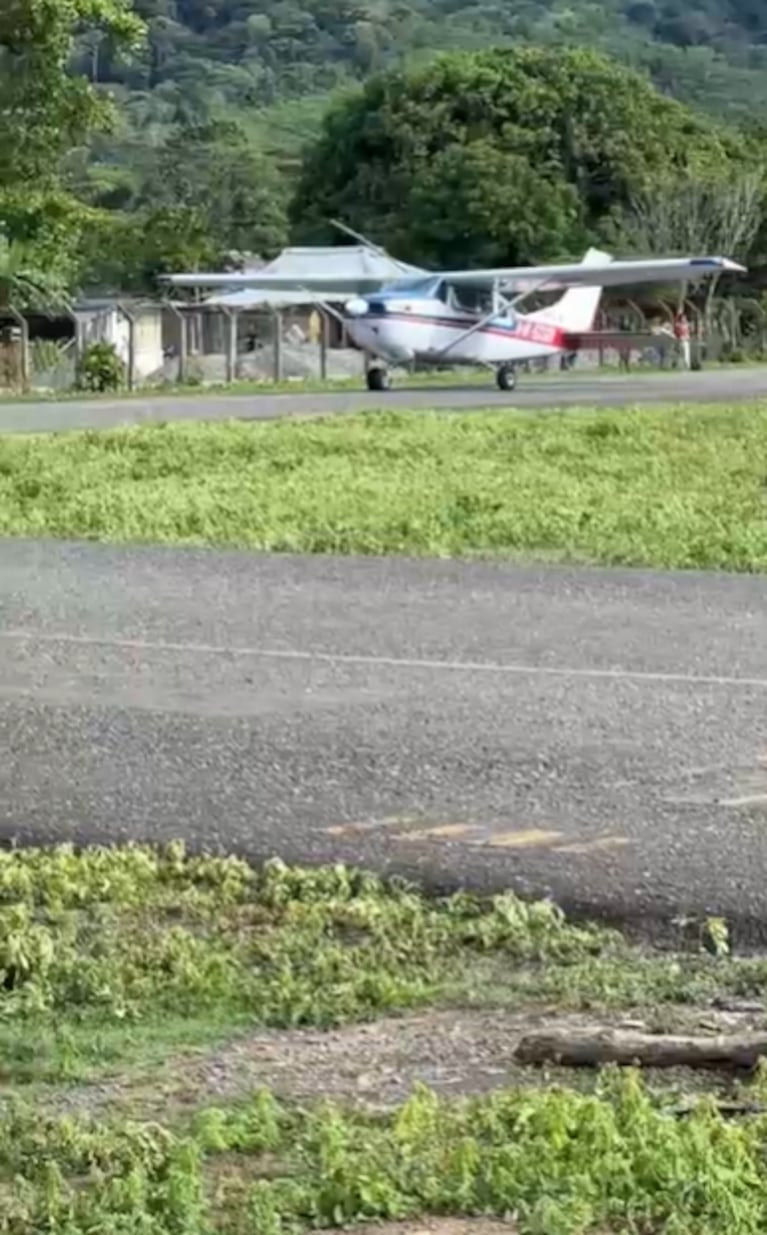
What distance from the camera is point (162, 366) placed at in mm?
53875

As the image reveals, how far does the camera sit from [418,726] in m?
8.45

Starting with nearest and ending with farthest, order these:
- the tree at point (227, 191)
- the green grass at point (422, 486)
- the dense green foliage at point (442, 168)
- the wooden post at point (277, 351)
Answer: the green grass at point (422, 486)
the wooden post at point (277, 351)
the dense green foliage at point (442, 168)
the tree at point (227, 191)

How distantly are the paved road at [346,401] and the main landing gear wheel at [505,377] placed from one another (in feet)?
0.83

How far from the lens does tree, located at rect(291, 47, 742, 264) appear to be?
240ft

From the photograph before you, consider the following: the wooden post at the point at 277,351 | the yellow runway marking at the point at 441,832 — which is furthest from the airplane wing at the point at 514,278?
the yellow runway marking at the point at 441,832

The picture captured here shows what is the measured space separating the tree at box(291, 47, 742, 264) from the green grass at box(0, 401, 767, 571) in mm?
49489

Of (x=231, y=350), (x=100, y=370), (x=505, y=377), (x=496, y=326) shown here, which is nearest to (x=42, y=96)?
(x=505, y=377)

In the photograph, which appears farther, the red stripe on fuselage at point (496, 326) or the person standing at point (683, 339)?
the person standing at point (683, 339)

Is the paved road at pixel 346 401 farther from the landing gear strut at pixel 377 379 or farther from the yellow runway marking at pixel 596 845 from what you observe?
the yellow runway marking at pixel 596 845

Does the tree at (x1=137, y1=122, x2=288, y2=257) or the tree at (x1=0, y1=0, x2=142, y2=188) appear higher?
the tree at (x1=0, y1=0, x2=142, y2=188)

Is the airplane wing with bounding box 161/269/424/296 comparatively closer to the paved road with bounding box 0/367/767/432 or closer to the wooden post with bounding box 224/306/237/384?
the wooden post with bounding box 224/306/237/384

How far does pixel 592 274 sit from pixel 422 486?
30.4 meters

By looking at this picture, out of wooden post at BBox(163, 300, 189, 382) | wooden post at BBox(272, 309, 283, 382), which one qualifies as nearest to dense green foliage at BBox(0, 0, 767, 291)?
wooden post at BBox(163, 300, 189, 382)

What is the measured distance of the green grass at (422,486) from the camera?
15195mm
